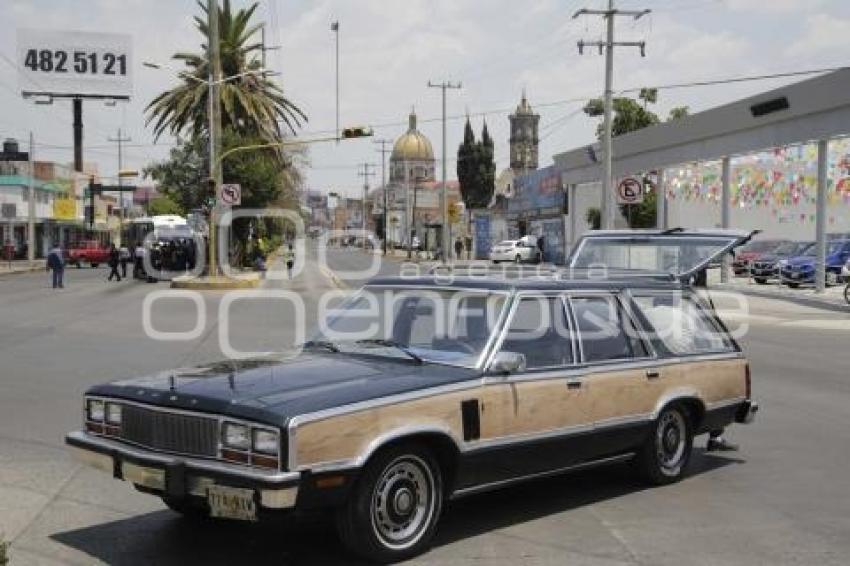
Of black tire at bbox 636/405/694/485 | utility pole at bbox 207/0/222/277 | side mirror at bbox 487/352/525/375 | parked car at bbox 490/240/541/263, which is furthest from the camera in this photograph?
parked car at bbox 490/240/541/263

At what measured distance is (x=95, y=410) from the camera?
5965mm

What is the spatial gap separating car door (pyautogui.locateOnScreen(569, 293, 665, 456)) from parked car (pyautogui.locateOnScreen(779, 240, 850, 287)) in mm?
27985

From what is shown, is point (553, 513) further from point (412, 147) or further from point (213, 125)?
point (412, 147)

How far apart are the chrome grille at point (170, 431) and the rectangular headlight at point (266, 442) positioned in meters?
0.26

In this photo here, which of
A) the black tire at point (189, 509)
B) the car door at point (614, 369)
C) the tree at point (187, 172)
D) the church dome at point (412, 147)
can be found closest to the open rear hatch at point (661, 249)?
the car door at point (614, 369)

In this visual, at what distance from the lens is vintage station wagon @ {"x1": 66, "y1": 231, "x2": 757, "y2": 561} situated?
5.14 metres

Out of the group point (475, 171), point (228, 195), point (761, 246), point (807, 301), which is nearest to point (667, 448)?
point (807, 301)

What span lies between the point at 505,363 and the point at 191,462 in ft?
6.16

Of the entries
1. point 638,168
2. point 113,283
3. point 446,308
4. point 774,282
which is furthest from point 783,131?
point 446,308

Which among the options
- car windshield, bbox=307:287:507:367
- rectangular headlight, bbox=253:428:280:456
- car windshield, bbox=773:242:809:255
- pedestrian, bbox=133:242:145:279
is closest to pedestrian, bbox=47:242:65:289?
pedestrian, bbox=133:242:145:279

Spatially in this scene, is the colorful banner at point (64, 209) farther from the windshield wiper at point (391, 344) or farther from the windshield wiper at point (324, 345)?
the windshield wiper at point (391, 344)

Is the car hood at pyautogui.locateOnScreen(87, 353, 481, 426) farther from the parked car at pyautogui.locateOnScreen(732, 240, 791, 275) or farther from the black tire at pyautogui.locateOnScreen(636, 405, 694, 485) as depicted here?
the parked car at pyautogui.locateOnScreen(732, 240, 791, 275)

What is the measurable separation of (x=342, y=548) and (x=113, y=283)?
35.4m

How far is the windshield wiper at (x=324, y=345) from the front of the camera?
6590 mm
